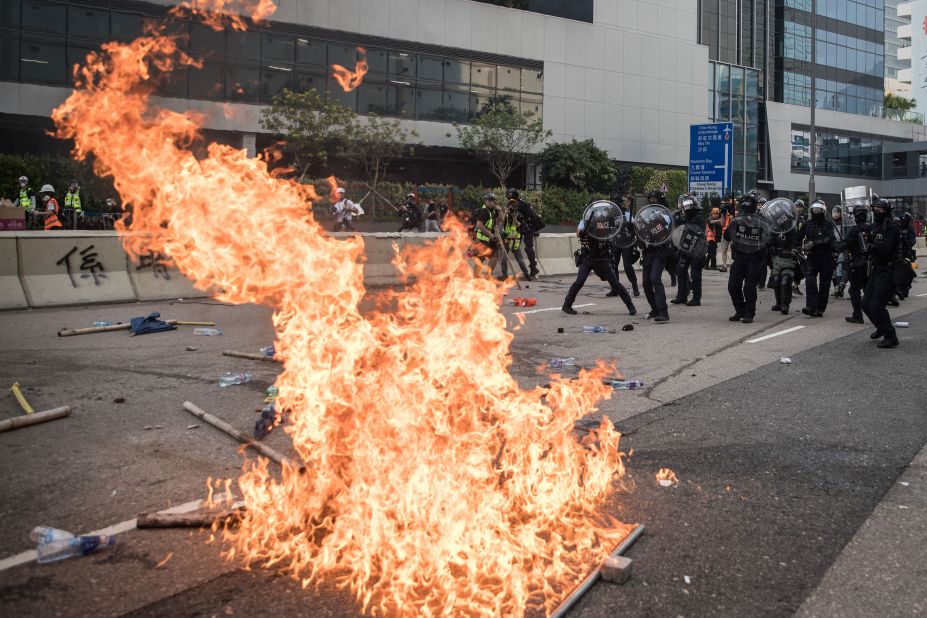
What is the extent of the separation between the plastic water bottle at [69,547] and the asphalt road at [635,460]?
0.20 feet

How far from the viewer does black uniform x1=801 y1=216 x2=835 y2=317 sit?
12297 mm

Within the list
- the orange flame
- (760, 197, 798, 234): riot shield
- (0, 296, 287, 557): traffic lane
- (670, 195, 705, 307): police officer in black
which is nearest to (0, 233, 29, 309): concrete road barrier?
(0, 296, 287, 557): traffic lane

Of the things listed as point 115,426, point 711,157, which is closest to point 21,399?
point 115,426

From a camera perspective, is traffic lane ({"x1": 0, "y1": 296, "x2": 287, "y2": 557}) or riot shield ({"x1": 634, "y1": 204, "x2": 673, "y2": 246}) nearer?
traffic lane ({"x1": 0, "y1": 296, "x2": 287, "y2": 557})

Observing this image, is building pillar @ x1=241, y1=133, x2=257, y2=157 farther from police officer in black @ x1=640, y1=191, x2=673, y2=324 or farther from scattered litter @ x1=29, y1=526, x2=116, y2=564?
scattered litter @ x1=29, y1=526, x2=116, y2=564

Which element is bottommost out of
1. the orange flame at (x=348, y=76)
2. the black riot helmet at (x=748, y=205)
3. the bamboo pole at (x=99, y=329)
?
the bamboo pole at (x=99, y=329)

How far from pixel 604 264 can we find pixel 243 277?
7.90 meters

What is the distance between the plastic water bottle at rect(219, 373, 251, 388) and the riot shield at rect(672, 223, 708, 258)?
8.26 meters

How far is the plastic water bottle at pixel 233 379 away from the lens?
7.03 meters

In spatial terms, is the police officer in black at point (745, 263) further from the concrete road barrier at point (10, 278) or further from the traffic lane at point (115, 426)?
the concrete road barrier at point (10, 278)

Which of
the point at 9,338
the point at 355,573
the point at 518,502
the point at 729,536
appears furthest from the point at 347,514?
the point at 9,338

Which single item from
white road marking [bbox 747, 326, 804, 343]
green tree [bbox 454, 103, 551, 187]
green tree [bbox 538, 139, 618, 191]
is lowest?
white road marking [bbox 747, 326, 804, 343]

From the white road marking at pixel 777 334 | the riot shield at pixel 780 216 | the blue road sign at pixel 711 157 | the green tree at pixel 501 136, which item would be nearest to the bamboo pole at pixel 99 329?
the white road marking at pixel 777 334

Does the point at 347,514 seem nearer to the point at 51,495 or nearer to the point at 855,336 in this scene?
the point at 51,495
